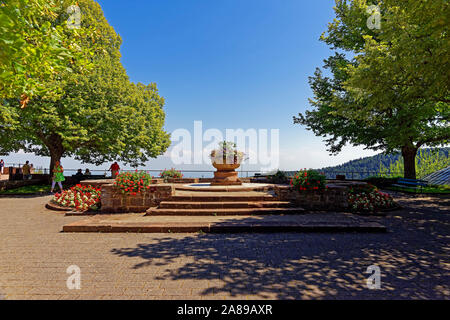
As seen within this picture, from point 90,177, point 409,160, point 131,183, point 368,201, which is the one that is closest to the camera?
point 131,183

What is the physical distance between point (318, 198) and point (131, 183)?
8266 millimetres

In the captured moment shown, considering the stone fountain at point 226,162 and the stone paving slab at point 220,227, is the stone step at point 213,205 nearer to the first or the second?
the stone paving slab at point 220,227

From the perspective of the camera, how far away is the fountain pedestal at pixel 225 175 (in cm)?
1398

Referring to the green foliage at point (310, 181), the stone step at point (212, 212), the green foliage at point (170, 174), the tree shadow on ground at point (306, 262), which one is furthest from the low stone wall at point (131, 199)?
the green foliage at point (170, 174)

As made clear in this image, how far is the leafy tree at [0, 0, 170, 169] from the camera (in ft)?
50.7

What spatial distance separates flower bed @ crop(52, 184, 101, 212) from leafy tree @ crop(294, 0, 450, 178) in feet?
43.9

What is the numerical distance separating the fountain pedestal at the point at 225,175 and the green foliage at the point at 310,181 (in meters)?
4.97

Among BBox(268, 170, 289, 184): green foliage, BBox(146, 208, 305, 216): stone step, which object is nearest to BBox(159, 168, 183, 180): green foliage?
BBox(268, 170, 289, 184): green foliage

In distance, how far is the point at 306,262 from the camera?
457 cm

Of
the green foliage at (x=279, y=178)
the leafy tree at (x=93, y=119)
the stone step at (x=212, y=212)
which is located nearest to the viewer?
the stone step at (x=212, y=212)

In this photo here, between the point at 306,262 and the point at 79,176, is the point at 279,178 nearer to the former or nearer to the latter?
the point at 306,262

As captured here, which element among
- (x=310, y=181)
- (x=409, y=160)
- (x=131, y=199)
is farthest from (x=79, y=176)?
(x=409, y=160)
